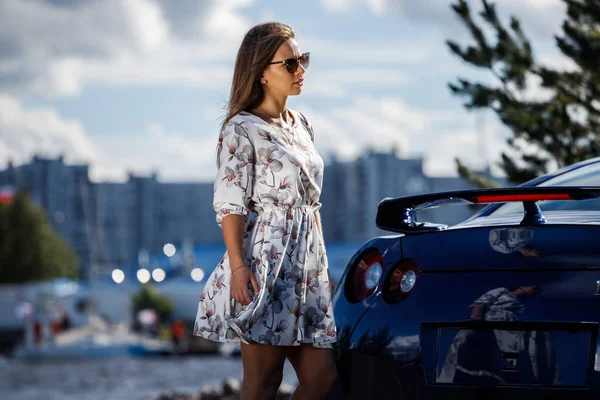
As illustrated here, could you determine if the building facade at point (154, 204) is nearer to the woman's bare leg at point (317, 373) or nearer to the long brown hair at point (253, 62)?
the long brown hair at point (253, 62)

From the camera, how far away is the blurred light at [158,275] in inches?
3642

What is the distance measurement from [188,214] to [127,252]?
9.03 m

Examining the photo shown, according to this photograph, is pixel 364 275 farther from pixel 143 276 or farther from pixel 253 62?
pixel 143 276

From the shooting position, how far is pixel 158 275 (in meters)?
92.9

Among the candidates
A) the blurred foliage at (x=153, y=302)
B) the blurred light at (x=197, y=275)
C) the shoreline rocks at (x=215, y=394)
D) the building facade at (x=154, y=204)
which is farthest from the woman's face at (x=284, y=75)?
the building facade at (x=154, y=204)

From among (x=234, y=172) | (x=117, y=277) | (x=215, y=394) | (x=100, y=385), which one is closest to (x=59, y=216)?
(x=117, y=277)

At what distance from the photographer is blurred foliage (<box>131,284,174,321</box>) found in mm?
87688

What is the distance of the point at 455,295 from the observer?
2.88 m

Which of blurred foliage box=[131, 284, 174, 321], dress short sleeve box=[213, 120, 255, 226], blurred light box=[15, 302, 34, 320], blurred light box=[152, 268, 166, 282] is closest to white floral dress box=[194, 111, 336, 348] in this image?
dress short sleeve box=[213, 120, 255, 226]

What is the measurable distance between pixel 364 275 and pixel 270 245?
29 cm

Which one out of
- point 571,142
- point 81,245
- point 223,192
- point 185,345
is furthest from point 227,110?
point 81,245

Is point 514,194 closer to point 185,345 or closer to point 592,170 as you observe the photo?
point 592,170

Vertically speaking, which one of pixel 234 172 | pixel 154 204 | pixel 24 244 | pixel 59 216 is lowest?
pixel 234 172

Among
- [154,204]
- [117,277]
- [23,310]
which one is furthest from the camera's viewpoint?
[154,204]
